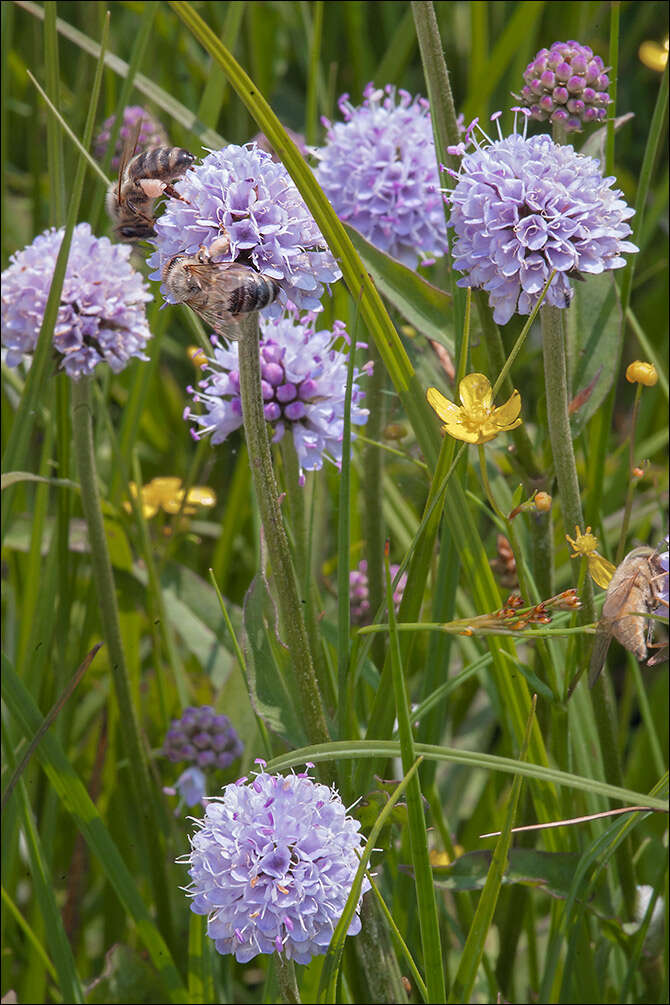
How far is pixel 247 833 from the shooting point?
782 millimetres

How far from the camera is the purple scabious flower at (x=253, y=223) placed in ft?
2.75

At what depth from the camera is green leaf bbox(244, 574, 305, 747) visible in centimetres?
93

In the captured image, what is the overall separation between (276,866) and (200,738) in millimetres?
→ 573

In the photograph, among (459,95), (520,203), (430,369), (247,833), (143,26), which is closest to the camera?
(247,833)

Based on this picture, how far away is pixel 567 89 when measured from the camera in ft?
3.46

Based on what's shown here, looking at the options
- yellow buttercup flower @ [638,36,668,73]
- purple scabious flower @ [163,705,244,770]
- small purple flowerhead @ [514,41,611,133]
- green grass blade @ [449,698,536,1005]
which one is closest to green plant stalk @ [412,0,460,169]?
small purple flowerhead @ [514,41,611,133]

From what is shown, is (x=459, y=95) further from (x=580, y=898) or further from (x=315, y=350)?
(x=580, y=898)

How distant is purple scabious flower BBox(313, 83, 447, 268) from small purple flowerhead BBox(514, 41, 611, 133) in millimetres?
238

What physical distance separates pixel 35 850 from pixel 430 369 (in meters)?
0.71

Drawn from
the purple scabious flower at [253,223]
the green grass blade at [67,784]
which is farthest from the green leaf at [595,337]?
the green grass blade at [67,784]

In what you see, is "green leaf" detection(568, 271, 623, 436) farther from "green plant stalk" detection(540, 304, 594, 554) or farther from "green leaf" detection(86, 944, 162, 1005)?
"green leaf" detection(86, 944, 162, 1005)

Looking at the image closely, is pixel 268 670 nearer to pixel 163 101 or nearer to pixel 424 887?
pixel 424 887

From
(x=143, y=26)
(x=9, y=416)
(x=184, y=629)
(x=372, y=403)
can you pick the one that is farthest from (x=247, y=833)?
(x=9, y=416)

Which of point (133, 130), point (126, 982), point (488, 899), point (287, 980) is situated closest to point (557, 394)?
point (488, 899)
